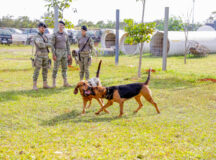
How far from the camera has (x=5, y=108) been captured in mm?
5625

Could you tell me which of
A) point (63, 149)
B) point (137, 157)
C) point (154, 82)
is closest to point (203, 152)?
A: point (137, 157)

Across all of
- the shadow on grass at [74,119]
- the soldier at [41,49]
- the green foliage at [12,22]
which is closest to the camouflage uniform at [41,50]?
the soldier at [41,49]

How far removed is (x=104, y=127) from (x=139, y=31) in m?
5.63

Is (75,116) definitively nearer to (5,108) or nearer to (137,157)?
(5,108)

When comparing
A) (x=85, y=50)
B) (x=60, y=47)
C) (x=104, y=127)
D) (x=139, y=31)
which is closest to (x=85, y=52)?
(x=85, y=50)

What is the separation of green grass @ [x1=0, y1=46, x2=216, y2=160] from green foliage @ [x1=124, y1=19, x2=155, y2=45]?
8.57ft

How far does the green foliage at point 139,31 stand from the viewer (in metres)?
9.40

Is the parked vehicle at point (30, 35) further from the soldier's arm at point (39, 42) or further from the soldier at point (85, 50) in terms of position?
the soldier's arm at point (39, 42)

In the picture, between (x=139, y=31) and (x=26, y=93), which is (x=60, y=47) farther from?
(x=139, y=31)

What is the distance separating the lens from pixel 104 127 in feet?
15.0

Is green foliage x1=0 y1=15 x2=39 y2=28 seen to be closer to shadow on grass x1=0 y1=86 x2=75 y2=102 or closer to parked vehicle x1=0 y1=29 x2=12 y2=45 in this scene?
parked vehicle x1=0 y1=29 x2=12 y2=45

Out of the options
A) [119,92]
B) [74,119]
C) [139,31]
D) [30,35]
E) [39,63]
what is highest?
[30,35]

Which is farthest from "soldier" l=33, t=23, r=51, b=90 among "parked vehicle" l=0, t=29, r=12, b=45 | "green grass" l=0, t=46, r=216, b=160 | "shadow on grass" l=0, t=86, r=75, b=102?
"parked vehicle" l=0, t=29, r=12, b=45

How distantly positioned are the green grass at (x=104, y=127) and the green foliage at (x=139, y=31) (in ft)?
8.57
